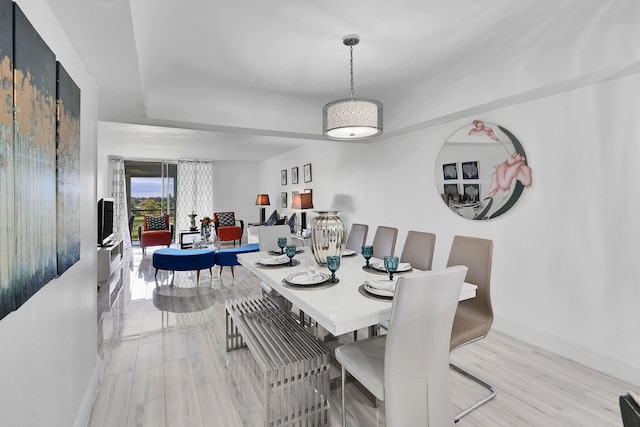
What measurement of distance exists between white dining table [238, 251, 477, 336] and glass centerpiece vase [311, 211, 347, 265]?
0.14 metres

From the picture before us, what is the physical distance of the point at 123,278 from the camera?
16.0ft

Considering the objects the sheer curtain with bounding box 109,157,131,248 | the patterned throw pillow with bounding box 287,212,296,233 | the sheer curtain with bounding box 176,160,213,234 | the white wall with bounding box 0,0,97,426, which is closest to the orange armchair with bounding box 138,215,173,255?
the sheer curtain with bounding box 109,157,131,248

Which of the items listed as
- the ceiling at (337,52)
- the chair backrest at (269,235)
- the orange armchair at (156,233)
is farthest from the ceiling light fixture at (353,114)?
the orange armchair at (156,233)

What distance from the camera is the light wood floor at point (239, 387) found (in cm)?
174

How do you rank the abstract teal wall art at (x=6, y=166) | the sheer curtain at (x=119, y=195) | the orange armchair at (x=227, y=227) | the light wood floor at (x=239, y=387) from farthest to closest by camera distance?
1. the sheer curtain at (x=119, y=195)
2. the orange armchair at (x=227, y=227)
3. the light wood floor at (x=239, y=387)
4. the abstract teal wall art at (x=6, y=166)

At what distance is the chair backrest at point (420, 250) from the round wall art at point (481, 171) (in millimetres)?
841

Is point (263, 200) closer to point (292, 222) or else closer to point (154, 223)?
point (292, 222)

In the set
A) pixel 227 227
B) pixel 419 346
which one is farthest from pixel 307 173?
pixel 419 346

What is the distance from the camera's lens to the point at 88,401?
1781 millimetres

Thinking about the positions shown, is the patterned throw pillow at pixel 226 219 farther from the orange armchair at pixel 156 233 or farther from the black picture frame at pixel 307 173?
the black picture frame at pixel 307 173

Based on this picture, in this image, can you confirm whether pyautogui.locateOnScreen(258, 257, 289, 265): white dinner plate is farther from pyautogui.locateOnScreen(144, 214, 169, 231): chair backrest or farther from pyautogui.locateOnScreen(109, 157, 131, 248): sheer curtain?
pyautogui.locateOnScreen(109, 157, 131, 248): sheer curtain

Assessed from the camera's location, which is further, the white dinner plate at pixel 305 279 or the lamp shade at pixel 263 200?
the lamp shade at pixel 263 200

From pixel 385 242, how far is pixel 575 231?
4.93 feet

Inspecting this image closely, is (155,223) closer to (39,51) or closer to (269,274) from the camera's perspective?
(269,274)
